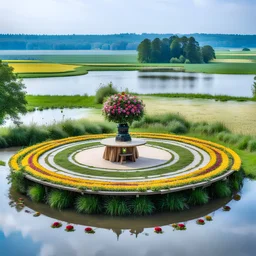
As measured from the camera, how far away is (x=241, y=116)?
945 inches

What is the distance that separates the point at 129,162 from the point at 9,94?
7.71 metres

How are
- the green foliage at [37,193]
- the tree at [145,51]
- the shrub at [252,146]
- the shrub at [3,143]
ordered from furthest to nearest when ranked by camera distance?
1. the tree at [145,51]
2. the shrub at [3,143]
3. the shrub at [252,146]
4. the green foliage at [37,193]

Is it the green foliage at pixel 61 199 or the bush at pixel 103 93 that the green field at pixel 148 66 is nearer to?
the bush at pixel 103 93

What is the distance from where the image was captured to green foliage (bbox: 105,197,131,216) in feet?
33.6

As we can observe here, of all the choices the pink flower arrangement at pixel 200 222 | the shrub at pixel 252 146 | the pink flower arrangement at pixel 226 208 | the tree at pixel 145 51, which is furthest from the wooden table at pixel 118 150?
the tree at pixel 145 51

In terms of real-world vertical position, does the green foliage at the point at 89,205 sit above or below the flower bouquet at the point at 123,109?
below

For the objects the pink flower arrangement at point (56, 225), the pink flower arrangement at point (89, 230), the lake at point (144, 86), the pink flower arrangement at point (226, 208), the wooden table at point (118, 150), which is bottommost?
the lake at point (144, 86)

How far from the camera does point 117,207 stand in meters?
10.3

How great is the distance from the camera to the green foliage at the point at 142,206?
33.7ft

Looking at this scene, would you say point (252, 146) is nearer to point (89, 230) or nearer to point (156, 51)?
point (89, 230)

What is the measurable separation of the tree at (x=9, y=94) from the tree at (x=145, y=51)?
8703 centimetres

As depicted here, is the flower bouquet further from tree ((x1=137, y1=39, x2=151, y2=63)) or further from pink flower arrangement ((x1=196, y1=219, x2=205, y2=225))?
tree ((x1=137, y1=39, x2=151, y2=63))

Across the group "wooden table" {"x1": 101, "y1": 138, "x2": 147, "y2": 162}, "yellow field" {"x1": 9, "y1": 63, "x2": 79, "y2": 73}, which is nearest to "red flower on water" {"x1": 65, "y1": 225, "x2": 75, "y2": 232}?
"wooden table" {"x1": 101, "y1": 138, "x2": 147, "y2": 162}

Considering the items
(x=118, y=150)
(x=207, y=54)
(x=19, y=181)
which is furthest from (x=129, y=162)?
(x=207, y=54)
